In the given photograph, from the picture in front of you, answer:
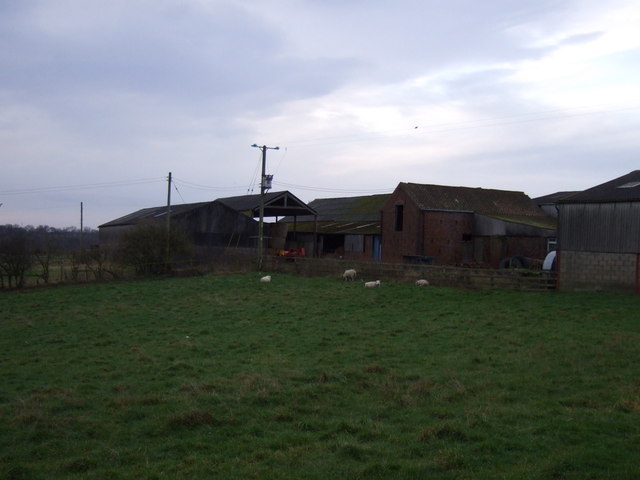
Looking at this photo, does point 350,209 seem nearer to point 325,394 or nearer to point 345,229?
point 345,229

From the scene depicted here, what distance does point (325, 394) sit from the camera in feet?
35.5

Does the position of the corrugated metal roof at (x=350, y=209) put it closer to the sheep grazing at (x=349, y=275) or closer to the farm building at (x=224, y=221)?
the farm building at (x=224, y=221)

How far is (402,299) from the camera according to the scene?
25.3 meters

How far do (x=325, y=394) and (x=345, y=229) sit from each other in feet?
139

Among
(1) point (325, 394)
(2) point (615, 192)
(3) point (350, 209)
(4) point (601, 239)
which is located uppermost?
(3) point (350, 209)

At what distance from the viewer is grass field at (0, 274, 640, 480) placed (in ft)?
24.0

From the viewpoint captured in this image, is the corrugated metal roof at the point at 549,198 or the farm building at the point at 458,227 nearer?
the farm building at the point at 458,227

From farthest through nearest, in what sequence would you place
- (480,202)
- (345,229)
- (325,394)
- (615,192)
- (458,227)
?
1. (345,229)
2. (480,202)
3. (458,227)
4. (615,192)
5. (325,394)

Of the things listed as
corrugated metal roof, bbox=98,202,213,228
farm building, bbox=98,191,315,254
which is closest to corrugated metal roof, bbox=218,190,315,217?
farm building, bbox=98,191,315,254

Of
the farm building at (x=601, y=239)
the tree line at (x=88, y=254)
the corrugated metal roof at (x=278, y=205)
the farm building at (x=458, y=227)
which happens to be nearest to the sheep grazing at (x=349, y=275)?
the farm building at (x=458, y=227)

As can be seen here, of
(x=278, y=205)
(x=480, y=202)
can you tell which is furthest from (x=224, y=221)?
(x=480, y=202)

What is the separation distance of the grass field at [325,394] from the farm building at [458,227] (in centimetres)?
1939

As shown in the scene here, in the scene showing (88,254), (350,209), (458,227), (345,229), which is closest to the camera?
(88,254)

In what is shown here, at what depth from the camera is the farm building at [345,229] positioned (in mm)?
50344
